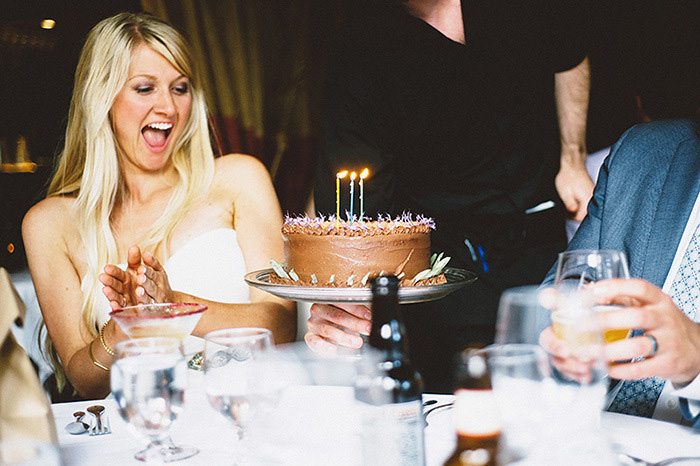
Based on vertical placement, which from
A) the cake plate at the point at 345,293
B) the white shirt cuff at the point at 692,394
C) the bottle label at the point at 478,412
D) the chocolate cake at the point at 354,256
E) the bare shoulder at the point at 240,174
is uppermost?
the bare shoulder at the point at 240,174

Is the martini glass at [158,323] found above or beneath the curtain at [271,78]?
beneath

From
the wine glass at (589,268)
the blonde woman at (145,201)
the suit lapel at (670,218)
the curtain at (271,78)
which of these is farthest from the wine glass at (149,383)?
the curtain at (271,78)

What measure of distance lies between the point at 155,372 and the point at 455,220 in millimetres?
1853

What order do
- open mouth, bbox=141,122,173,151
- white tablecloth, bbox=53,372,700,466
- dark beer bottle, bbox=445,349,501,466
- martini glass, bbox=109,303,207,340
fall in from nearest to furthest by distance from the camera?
1. dark beer bottle, bbox=445,349,501,466
2. white tablecloth, bbox=53,372,700,466
3. martini glass, bbox=109,303,207,340
4. open mouth, bbox=141,122,173,151

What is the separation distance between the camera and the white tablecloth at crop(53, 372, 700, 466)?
98 centimetres

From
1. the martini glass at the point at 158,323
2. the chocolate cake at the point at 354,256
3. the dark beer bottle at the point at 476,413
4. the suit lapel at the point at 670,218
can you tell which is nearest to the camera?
the dark beer bottle at the point at 476,413

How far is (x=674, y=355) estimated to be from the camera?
1.01 metres

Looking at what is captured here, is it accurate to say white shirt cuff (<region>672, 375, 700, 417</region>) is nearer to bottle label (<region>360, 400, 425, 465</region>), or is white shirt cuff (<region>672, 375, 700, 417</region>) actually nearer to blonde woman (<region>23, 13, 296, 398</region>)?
bottle label (<region>360, 400, 425, 465</region>)

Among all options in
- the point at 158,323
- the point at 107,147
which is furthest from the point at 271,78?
the point at 158,323

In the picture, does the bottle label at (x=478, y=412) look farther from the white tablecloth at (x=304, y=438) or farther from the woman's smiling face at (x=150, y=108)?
the woman's smiling face at (x=150, y=108)

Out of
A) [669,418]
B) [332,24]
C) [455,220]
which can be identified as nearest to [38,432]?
[669,418]

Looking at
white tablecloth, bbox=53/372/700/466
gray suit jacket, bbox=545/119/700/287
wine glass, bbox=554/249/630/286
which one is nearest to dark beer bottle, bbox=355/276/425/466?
white tablecloth, bbox=53/372/700/466

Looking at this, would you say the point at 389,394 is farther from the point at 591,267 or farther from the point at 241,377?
the point at 591,267

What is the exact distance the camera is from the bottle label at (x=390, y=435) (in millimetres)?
764
